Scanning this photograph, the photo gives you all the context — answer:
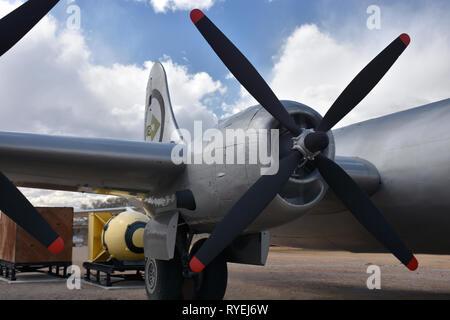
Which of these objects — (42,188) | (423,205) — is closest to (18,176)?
(42,188)

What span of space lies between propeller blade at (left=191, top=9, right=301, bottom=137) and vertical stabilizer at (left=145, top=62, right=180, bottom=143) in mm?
4367

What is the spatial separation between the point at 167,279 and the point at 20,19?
15.6 feet

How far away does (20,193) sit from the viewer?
21.4 feet

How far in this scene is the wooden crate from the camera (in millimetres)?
13234

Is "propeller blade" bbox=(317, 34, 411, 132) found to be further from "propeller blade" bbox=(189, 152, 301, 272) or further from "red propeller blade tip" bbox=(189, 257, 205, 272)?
"red propeller blade tip" bbox=(189, 257, 205, 272)

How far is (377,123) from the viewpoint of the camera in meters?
9.29

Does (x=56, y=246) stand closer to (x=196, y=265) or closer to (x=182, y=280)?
(x=196, y=265)

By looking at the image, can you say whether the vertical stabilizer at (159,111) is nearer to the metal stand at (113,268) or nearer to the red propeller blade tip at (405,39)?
the metal stand at (113,268)

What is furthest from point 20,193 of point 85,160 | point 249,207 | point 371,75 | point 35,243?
point 35,243

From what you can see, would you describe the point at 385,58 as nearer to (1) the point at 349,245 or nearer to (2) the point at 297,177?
(2) the point at 297,177

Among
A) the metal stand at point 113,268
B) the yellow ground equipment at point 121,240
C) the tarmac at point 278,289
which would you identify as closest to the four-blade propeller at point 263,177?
the tarmac at point 278,289

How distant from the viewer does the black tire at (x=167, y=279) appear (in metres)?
7.92

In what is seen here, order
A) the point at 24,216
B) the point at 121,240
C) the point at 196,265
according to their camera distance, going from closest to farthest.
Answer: the point at 196,265
the point at 24,216
the point at 121,240

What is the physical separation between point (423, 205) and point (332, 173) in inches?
88.1
